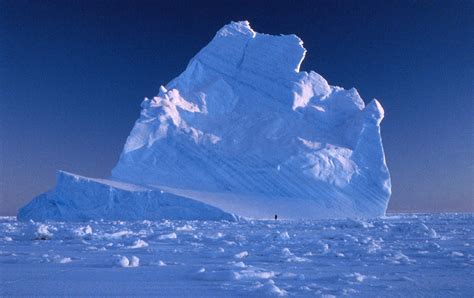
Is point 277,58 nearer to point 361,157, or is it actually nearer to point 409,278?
point 361,157

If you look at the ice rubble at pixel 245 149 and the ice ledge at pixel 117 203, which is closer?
the ice ledge at pixel 117 203

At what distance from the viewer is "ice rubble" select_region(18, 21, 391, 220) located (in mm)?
20516

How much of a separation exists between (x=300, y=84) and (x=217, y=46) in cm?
527

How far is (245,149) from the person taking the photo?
907 inches

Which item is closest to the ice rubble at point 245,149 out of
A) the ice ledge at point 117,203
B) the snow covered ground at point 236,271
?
the ice ledge at point 117,203

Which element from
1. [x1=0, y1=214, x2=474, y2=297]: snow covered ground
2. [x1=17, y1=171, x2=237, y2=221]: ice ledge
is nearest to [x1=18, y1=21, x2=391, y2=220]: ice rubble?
[x1=17, y1=171, x2=237, y2=221]: ice ledge

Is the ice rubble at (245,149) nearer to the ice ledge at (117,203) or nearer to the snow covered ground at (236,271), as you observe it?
the ice ledge at (117,203)

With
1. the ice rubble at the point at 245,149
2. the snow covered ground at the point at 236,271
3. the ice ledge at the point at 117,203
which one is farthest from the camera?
the ice rubble at the point at 245,149

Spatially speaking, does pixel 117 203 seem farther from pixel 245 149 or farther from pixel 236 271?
pixel 236 271

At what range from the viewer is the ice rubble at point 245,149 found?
20516 mm

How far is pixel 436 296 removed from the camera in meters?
3.22

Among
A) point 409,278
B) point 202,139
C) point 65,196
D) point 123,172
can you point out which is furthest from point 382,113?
point 409,278

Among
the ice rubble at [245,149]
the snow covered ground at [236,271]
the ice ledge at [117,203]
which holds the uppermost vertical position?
the ice rubble at [245,149]

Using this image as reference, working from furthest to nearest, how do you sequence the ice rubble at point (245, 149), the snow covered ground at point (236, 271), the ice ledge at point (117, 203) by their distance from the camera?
the ice rubble at point (245, 149) → the ice ledge at point (117, 203) → the snow covered ground at point (236, 271)
